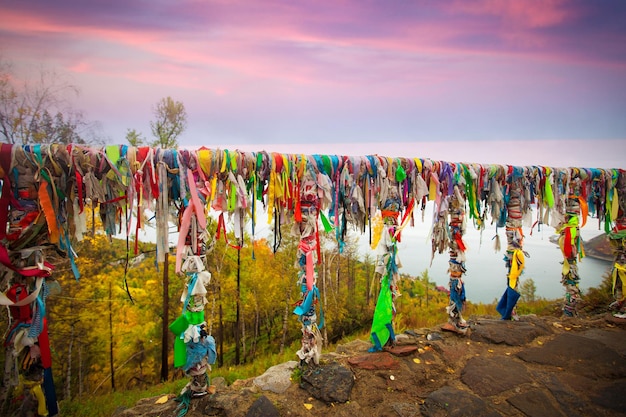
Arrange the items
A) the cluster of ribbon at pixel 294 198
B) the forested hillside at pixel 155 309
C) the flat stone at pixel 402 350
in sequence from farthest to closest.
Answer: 1. the forested hillside at pixel 155 309
2. the flat stone at pixel 402 350
3. the cluster of ribbon at pixel 294 198

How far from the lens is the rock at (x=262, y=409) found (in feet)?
11.0

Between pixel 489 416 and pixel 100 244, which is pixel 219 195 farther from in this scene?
pixel 100 244

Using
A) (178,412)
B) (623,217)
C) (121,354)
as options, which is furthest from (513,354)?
(121,354)

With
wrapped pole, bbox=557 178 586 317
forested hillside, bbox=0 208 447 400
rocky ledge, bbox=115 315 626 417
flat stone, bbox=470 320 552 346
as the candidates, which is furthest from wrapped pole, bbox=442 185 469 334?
forested hillside, bbox=0 208 447 400

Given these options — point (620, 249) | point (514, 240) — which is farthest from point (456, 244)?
point (620, 249)

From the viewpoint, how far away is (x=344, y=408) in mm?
3555

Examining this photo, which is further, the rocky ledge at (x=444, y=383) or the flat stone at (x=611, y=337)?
the flat stone at (x=611, y=337)

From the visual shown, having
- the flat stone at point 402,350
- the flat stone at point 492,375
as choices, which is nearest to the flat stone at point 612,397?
the flat stone at point 492,375

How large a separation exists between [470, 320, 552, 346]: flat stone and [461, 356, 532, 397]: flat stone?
0.65 m

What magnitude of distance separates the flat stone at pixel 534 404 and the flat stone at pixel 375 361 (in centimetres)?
145

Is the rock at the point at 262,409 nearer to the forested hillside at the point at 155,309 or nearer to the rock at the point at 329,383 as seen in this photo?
the rock at the point at 329,383

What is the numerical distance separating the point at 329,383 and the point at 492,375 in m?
2.32

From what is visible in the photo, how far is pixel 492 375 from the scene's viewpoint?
13.7 feet

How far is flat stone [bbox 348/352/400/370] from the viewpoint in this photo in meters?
4.31
